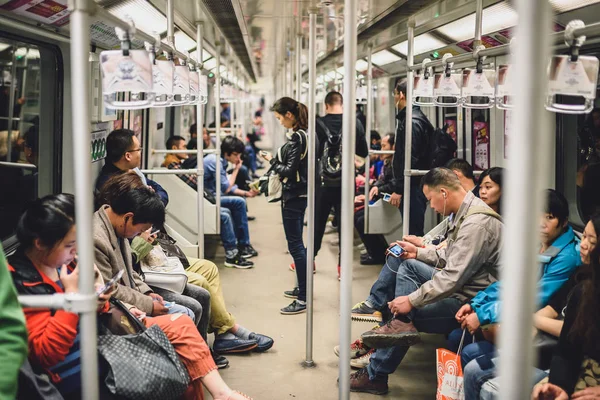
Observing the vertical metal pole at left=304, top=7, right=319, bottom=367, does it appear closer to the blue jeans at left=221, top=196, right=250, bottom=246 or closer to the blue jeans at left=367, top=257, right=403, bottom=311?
the blue jeans at left=367, top=257, right=403, bottom=311

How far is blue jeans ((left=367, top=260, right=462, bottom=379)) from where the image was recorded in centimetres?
351

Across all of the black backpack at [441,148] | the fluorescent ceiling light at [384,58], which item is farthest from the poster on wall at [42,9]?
the fluorescent ceiling light at [384,58]

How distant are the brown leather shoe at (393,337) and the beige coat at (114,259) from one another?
113 centimetres

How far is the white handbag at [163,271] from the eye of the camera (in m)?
3.74

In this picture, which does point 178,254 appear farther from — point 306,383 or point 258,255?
point 258,255

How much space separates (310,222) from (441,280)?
88 centimetres

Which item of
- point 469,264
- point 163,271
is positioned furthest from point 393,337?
point 163,271

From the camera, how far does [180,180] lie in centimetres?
639

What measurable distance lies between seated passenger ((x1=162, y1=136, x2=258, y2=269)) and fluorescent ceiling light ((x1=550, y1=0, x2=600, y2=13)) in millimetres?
3675

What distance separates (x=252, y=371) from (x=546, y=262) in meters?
1.88

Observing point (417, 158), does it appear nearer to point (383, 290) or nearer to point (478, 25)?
point (383, 290)

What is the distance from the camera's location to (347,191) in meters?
2.56

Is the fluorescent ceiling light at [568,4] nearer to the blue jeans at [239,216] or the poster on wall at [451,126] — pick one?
the poster on wall at [451,126]

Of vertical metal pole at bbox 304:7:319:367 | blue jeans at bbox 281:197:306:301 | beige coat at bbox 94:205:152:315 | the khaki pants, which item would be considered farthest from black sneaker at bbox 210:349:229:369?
blue jeans at bbox 281:197:306:301
